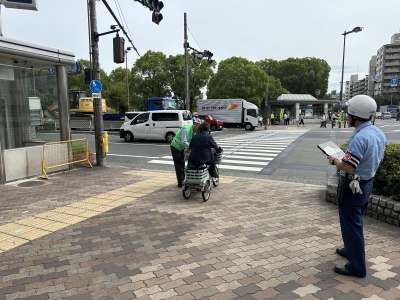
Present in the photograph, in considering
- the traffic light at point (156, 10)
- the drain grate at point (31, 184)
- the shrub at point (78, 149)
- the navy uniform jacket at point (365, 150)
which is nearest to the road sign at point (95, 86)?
the shrub at point (78, 149)

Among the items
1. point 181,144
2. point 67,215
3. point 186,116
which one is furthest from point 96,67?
point 186,116

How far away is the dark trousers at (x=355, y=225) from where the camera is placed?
3004mm

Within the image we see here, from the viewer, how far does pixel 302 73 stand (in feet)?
212

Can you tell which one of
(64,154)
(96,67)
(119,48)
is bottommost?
(64,154)

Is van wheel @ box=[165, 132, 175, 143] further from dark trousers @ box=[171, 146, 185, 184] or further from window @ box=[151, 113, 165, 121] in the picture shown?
dark trousers @ box=[171, 146, 185, 184]

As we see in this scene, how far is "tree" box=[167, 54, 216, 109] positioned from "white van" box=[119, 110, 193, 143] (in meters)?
24.6

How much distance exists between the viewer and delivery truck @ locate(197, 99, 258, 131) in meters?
28.6

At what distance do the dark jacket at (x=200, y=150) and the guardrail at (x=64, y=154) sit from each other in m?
4.47

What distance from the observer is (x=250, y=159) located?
11453 mm

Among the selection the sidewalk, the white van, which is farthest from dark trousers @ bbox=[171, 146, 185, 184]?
the white van

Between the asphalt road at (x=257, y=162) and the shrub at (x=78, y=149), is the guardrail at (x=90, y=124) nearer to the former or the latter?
the asphalt road at (x=257, y=162)

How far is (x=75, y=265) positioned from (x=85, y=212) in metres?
1.92

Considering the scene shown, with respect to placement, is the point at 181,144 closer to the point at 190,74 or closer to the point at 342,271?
the point at 342,271

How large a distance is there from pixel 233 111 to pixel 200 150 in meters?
23.9
